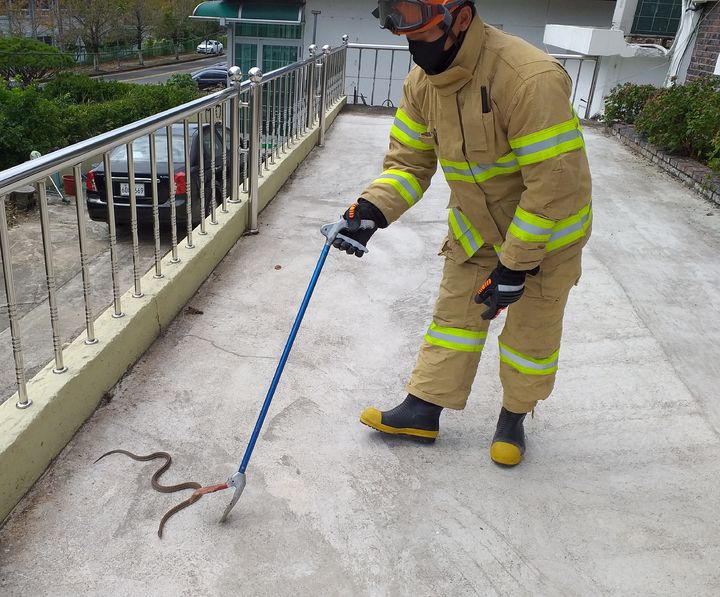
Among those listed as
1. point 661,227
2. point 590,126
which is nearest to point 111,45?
point 590,126

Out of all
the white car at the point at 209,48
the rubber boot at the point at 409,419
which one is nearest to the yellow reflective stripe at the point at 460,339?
the rubber boot at the point at 409,419

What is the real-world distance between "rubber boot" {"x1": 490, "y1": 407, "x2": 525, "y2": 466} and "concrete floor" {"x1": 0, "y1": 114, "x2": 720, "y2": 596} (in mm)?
66

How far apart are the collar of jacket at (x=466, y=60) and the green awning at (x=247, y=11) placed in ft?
67.9

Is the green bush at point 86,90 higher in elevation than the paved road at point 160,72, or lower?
higher

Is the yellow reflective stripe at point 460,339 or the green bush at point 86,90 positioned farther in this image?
the green bush at point 86,90

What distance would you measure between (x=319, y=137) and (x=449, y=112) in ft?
18.4

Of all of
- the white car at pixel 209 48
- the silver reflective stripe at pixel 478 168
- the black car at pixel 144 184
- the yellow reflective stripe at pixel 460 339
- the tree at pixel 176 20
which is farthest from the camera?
the white car at pixel 209 48

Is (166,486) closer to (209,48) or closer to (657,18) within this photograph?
(657,18)

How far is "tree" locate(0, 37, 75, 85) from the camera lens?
1155 inches

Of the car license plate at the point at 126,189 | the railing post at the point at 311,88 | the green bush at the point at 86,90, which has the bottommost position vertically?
the green bush at the point at 86,90

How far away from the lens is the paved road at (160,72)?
43356 mm

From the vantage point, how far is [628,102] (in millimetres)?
8633

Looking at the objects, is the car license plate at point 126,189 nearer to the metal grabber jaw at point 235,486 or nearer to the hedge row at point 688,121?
the hedge row at point 688,121

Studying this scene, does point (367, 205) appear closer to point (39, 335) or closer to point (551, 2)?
point (39, 335)
